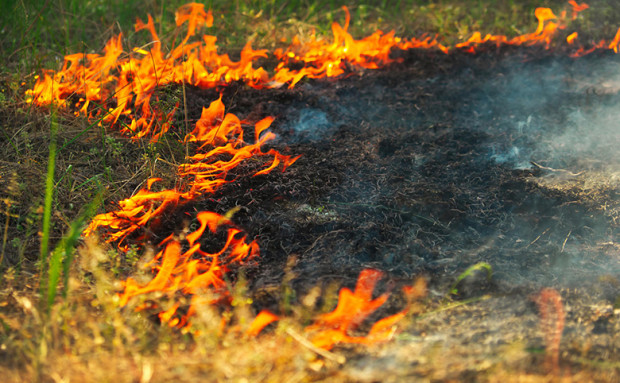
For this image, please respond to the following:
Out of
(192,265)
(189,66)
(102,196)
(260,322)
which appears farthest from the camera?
(189,66)

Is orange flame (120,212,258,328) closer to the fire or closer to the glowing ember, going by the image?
the fire

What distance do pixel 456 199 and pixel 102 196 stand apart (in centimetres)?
189

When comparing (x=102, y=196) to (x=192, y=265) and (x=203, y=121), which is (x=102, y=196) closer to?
(x=192, y=265)

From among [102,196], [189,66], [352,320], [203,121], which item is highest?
[189,66]

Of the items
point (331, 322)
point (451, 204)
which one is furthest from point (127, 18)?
point (331, 322)

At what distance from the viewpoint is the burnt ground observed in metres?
2.06

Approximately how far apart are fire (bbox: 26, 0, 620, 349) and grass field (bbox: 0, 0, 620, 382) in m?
0.09

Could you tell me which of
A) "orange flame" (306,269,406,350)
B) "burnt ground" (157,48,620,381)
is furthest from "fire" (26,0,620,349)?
"burnt ground" (157,48,620,381)

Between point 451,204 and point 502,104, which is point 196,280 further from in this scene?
point 502,104

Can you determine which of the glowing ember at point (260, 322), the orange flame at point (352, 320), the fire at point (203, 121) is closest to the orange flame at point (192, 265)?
the fire at point (203, 121)

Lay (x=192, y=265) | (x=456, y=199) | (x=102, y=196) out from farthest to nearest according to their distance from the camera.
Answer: (x=456, y=199) < (x=102, y=196) < (x=192, y=265)

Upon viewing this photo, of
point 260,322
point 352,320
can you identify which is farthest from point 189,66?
point 352,320

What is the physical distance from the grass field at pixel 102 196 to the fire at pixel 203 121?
9 centimetres

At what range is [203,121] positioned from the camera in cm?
352
